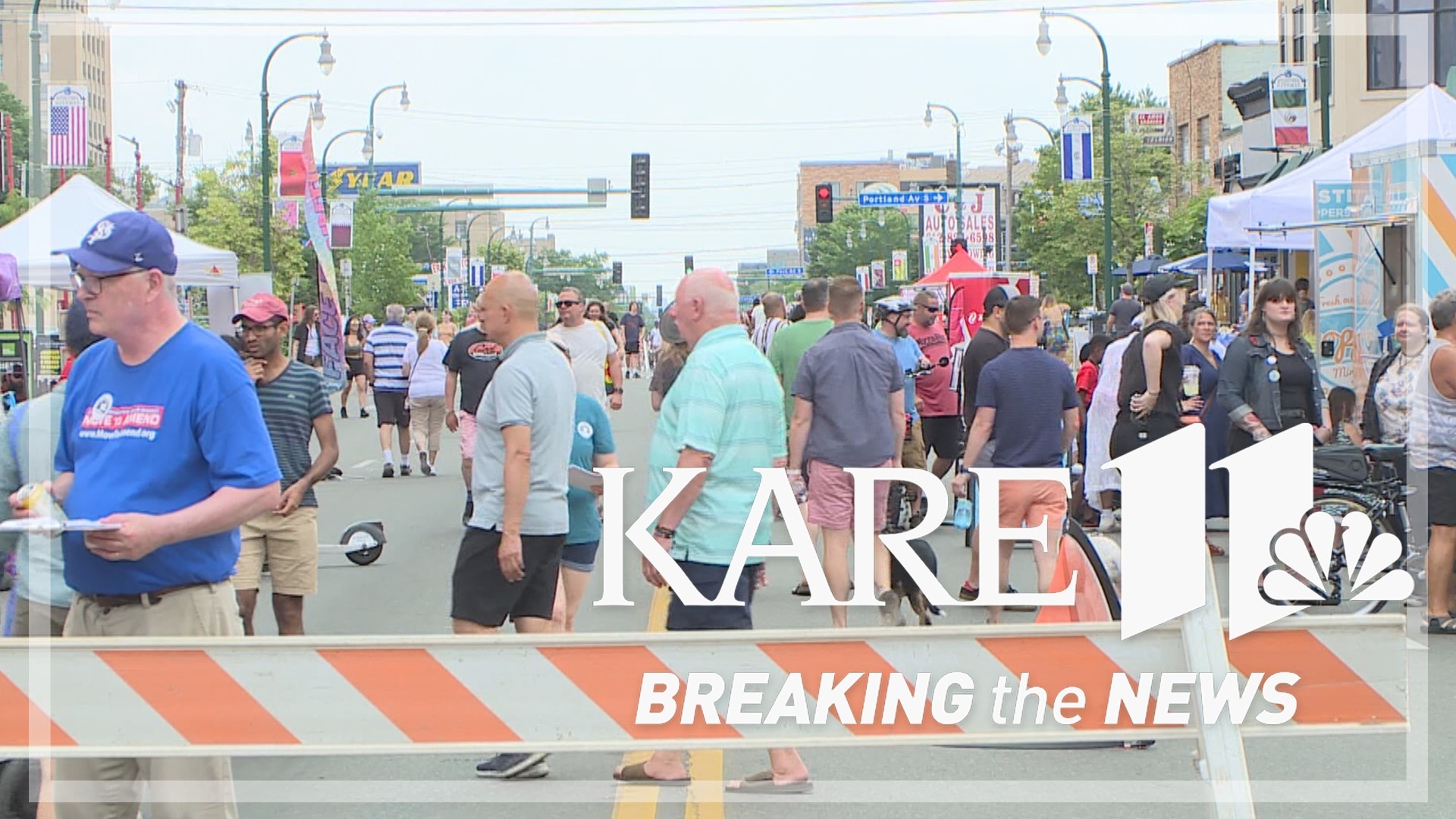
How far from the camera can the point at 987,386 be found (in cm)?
909

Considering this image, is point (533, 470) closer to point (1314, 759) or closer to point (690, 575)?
point (690, 575)

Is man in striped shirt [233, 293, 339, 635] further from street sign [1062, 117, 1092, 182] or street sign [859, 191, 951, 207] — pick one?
street sign [859, 191, 951, 207]

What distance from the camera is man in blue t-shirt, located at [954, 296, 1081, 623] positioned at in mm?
8875

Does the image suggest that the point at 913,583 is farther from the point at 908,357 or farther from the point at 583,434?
the point at 908,357

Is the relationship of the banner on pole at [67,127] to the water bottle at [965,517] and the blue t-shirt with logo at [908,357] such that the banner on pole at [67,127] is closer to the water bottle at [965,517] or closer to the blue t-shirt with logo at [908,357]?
the blue t-shirt with logo at [908,357]

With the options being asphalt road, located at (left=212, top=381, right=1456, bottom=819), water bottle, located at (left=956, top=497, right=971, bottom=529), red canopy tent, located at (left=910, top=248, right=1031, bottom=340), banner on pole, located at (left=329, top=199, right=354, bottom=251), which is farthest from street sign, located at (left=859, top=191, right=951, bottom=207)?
asphalt road, located at (left=212, top=381, right=1456, bottom=819)

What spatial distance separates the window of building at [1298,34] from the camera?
45.4m

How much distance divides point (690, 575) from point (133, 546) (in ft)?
8.70

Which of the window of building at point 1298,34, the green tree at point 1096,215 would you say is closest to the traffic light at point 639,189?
the green tree at point 1096,215

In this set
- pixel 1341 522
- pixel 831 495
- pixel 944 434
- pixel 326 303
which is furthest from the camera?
pixel 326 303

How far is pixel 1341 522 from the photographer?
1028 centimetres

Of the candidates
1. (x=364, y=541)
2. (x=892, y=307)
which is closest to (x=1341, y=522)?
(x=892, y=307)

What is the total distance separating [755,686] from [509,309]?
114 inches

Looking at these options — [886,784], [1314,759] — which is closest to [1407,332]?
[1314,759]
